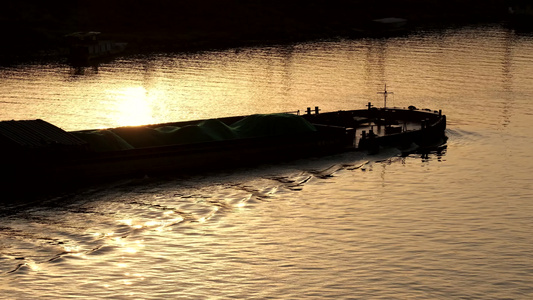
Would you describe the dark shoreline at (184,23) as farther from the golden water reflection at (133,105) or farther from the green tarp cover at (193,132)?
the green tarp cover at (193,132)

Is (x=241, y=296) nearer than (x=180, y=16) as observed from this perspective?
Yes

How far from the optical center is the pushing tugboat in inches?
2066

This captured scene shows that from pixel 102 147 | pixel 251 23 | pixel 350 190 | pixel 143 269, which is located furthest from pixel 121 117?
pixel 251 23

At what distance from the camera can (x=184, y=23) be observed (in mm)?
171750

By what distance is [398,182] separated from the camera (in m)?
56.8

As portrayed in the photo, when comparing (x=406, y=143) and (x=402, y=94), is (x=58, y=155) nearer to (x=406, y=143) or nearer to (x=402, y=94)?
(x=406, y=143)

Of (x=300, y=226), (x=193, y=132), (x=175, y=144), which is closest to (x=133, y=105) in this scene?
(x=193, y=132)

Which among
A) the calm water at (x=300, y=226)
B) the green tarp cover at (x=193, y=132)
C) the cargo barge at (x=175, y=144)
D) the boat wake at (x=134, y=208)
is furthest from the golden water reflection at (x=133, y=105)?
the boat wake at (x=134, y=208)

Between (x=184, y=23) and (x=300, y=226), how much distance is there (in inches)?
5107

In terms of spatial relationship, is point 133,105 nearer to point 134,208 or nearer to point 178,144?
point 178,144

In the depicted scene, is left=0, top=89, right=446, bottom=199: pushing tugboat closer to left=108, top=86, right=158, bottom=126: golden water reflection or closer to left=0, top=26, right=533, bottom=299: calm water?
left=0, top=26, right=533, bottom=299: calm water

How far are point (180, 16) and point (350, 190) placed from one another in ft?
416

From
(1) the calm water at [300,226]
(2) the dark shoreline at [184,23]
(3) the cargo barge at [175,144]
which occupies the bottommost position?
(1) the calm water at [300,226]

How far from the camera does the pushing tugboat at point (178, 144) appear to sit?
52.5m
